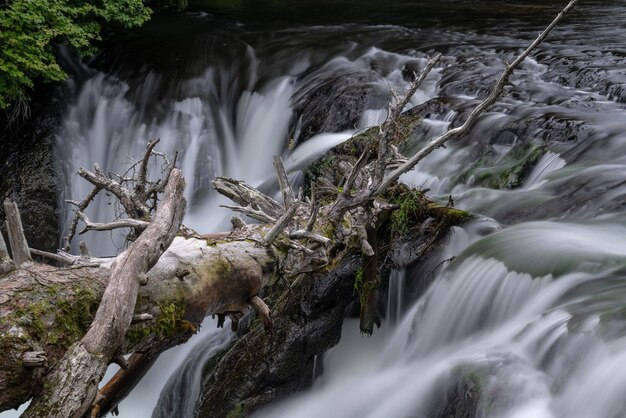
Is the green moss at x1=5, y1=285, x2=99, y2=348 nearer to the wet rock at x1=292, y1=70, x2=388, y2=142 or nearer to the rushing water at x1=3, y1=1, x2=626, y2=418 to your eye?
the rushing water at x1=3, y1=1, x2=626, y2=418

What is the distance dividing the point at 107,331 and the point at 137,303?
517 mm

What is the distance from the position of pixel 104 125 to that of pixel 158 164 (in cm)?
138

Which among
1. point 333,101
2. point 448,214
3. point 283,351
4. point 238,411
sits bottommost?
point 238,411

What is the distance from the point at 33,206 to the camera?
329 inches

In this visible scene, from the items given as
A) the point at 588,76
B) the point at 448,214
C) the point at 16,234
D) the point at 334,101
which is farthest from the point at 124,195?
the point at 588,76

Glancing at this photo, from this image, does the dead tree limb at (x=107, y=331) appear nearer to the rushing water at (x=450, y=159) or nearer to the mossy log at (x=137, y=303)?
the mossy log at (x=137, y=303)

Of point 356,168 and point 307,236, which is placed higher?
point 356,168

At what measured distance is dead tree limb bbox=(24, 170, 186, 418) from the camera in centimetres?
217

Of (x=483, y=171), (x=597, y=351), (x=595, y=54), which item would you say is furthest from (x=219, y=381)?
(x=595, y=54)

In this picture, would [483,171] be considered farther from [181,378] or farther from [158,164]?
[158,164]

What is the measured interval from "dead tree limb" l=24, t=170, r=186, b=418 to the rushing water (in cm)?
222

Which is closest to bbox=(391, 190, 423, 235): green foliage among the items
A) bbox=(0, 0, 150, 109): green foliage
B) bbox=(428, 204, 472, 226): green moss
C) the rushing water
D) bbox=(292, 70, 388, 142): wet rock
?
bbox=(428, 204, 472, 226): green moss

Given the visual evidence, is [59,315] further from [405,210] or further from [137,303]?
[405,210]

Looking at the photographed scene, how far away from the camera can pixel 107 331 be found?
2365mm
